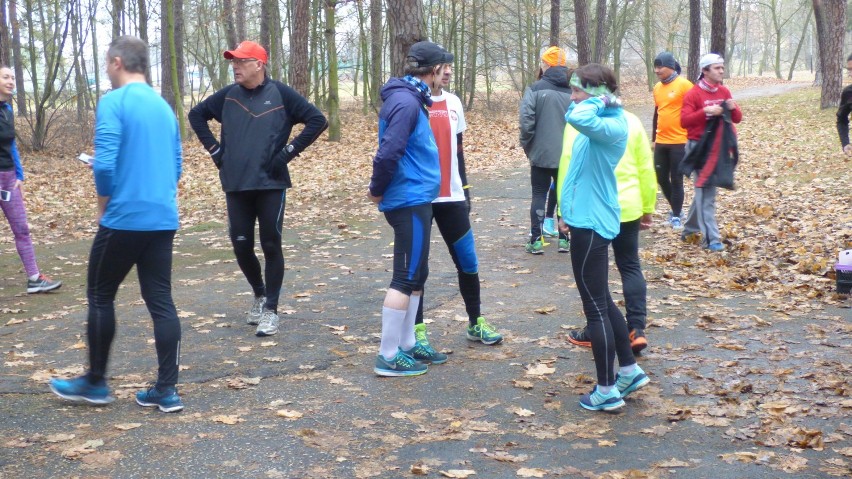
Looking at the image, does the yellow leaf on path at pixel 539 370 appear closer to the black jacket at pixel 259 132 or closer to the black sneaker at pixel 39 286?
the black jacket at pixel 259 132

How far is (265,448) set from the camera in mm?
4367

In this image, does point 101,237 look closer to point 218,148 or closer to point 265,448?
point 265,448

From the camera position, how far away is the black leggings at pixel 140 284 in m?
4.73

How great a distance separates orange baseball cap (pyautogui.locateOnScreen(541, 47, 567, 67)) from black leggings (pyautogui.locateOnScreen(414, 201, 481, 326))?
3.59 metres

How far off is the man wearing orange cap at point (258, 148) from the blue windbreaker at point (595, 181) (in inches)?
92.3

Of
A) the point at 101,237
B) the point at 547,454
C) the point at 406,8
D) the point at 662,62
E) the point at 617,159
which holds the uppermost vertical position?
the point at 406,8

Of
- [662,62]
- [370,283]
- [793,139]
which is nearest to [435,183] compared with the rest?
[370,283]

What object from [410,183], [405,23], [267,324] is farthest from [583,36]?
[410,183]

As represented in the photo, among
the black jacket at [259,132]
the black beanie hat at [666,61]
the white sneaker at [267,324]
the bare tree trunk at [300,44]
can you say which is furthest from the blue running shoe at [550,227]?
the bare tree trunk at [300,44]

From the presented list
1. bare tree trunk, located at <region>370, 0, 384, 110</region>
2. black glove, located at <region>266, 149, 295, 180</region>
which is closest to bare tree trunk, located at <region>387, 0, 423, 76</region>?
black glove, located at <region>266, 149, 295, 180</region>

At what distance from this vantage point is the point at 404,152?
5.20 metres

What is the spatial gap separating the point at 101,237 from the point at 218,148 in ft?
6.57

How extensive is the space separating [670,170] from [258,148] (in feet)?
19.3

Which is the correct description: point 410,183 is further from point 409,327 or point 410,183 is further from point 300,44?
point 300,44
